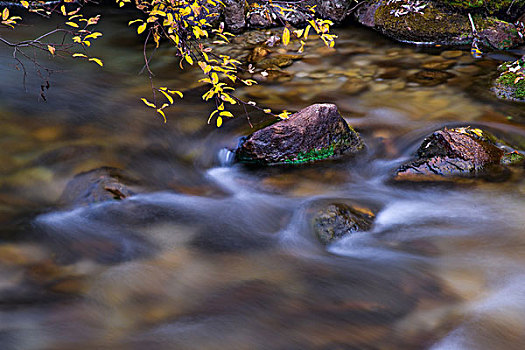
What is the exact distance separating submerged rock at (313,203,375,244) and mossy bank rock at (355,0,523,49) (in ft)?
18.7

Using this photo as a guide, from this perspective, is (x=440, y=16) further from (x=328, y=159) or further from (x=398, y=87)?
(x=328, y=159)

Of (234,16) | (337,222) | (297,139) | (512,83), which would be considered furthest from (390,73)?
(337,222)

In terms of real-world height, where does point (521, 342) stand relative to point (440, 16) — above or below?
below

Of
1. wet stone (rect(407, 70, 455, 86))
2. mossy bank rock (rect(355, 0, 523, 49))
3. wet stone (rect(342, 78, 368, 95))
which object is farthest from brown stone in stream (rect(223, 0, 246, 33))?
wet stone (rect(407, 70, 455, 86))

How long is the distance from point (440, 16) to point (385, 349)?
7621mm

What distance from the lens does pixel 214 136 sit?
5.96 meters

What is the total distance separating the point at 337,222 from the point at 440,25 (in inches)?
244

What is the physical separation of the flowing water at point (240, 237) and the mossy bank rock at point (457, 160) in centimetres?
18

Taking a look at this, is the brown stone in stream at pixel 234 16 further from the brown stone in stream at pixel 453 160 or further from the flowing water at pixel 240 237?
the brown stone in stream at pixel 453 160

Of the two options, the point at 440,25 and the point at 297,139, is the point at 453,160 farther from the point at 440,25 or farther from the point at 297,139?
the point at 440,25

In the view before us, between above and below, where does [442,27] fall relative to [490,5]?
below

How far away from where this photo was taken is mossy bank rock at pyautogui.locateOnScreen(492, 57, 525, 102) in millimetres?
6590

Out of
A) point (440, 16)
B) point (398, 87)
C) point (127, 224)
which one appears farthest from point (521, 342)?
point (440, 16)

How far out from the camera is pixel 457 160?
4.99 m
